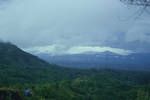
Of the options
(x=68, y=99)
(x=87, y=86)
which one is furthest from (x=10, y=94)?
(x=87, y=86)

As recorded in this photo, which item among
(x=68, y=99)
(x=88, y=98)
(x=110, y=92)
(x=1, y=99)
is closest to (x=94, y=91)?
(x=110, y=92)

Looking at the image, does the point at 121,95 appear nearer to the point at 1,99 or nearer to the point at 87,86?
the point at 87,86

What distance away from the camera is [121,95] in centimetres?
11762

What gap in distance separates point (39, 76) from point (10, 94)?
486 feet

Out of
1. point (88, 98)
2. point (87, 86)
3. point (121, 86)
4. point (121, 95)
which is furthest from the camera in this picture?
point (121, 86)

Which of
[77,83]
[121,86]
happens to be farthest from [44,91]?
[121,86]

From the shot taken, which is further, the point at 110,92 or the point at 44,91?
the point at 110,92

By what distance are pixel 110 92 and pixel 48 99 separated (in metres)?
56.5

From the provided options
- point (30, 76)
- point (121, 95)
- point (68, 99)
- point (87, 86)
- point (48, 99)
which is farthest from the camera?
point (30, 76)

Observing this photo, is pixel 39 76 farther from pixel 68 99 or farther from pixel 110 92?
pixel 68 99

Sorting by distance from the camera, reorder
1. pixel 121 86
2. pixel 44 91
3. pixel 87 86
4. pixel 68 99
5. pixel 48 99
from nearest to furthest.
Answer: pixel 48 99 < pixel 44 91 < pixel 68 99 < pixel 87 86 < pixel 121 86

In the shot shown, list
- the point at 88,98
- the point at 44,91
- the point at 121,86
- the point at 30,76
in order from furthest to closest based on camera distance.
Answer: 1. the point at 30,76
2. the point at 121,86
3. the point at 88,98
4. the point at 44,91

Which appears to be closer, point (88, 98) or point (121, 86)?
point (88, 98)

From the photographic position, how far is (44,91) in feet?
250
